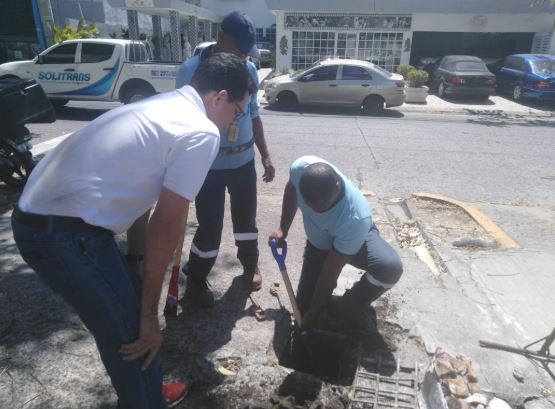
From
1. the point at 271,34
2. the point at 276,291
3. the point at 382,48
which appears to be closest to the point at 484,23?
the point at 382,48

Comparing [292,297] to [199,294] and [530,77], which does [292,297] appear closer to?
[199,294]

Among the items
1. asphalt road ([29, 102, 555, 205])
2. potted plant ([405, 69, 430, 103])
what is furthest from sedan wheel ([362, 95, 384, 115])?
potted plant ([405, 69, 430, 103])

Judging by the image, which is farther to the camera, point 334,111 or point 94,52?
point 334,111

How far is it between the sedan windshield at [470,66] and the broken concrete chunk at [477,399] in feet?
47.0

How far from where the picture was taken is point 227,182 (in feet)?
9.66

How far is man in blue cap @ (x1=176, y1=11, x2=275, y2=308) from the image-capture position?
2826 mm

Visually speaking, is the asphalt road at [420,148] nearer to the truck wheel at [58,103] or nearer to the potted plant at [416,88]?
the truck wheel at [58,103]

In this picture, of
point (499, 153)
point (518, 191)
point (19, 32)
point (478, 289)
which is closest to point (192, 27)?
point (19, 32)

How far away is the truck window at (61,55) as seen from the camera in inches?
407

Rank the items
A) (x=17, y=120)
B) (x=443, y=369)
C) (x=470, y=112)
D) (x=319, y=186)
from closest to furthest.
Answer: (x=319, y=186) → (x=443, y=369) → (x=17, y=120) → (x=470, y=112)

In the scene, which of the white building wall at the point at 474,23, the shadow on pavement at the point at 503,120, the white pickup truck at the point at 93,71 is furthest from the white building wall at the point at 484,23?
the white pickup truck at the point at 93,71

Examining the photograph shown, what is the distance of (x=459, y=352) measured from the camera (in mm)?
2725

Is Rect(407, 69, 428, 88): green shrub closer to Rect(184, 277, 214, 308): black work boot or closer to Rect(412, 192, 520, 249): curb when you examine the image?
Rect(412, 192, 520, 249): curb

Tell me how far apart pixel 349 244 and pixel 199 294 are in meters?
1.13
